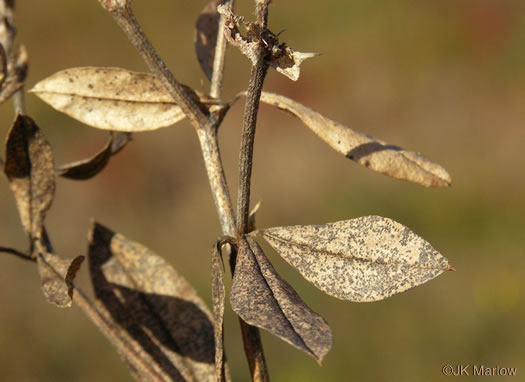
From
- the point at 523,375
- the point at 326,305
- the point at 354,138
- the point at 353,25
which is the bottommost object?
the point at 523,375

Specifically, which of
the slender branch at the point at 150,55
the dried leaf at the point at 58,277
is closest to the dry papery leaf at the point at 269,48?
the slender branch at the point at 150,55

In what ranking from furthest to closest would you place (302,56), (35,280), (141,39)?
(35,280), (141,39), (302,56)

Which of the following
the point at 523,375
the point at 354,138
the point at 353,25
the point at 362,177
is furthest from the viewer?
the point at 353,25

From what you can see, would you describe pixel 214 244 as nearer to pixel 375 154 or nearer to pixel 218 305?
pixel 218 305

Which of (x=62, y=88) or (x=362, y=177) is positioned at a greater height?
(x=62, y=88)

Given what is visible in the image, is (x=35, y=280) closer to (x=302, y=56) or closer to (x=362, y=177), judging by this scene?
(x=362, y=177)

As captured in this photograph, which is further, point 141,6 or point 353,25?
point 141,6

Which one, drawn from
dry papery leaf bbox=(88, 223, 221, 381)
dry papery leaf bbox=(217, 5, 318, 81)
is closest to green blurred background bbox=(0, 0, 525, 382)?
dry papery leaf bbox=(88, 223, 221, 381)

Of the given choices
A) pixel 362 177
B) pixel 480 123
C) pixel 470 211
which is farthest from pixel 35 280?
pixel 480 123
